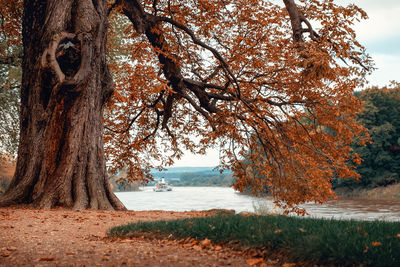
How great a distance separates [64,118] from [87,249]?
471cm

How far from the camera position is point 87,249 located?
4.88m

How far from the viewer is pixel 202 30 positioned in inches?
473

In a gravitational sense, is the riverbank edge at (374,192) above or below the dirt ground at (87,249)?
below

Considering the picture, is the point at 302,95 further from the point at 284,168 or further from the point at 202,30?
the point at 202,30

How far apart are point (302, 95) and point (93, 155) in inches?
231

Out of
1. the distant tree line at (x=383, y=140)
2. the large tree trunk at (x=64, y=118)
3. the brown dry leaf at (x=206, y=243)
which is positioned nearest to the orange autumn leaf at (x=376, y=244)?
the brown dry leaf at (x=206, y=243)

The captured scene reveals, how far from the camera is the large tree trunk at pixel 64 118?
27.8 ft

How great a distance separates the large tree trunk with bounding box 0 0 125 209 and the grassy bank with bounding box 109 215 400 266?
10.8 ft

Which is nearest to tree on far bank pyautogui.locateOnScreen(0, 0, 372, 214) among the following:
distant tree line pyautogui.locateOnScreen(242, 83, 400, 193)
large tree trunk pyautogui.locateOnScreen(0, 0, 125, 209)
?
large tree trunk pyautogui.locateOnScreen(0, 0, 125, 209)

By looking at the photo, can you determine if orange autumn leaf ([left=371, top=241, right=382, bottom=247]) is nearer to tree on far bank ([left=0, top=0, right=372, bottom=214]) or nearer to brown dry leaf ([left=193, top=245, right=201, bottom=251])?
brown dry leaf ([left=193, top=245, right=201, bottom=251])

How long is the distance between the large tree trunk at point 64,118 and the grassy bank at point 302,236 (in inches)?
129

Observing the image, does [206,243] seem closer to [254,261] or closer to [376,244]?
[254,261]

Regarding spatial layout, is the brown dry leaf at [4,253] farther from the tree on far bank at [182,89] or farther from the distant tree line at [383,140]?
the distant tree line at [383,140]

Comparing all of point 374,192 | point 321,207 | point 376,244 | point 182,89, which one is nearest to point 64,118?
point 182,89
